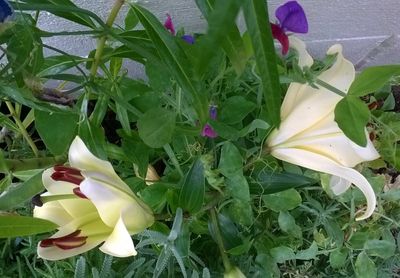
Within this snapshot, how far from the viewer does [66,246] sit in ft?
1.86

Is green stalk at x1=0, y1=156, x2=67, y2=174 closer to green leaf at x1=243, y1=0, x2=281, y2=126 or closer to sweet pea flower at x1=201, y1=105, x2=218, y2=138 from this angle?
sweet pea flower at x1=201, y1=105, x2=218, y2=138

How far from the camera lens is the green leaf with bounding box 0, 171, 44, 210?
0.56 m

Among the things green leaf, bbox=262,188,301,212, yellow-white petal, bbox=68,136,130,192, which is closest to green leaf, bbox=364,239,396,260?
green leaf, bbox=262,188,301,212

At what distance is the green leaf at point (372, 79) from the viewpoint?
56cm

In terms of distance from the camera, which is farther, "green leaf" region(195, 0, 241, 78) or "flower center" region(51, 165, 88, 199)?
"flower center" region(51, 165, 88, 199)

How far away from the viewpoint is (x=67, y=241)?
22.3 inches

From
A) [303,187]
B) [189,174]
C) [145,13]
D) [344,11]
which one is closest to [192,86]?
[145,13]

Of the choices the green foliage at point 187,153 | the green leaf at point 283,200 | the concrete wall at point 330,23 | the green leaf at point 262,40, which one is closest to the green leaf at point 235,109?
the green foliage at point 187,153

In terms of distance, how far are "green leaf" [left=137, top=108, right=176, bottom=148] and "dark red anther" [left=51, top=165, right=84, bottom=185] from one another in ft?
0.26

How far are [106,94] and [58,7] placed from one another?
0.39 feet

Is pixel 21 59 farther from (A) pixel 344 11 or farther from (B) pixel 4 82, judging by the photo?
(A) pixel 344 11

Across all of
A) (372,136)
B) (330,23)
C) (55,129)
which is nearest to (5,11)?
(55,129)

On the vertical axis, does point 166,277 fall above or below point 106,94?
below

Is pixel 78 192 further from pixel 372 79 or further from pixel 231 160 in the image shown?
pixel 372 79
